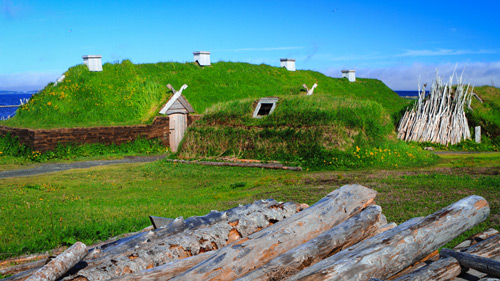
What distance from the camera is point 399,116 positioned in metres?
29.0

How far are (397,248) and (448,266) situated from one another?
67 centimetres

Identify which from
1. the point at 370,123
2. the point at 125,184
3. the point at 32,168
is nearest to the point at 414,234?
the point at 125,184

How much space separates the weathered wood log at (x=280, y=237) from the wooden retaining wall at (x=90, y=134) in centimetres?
2163

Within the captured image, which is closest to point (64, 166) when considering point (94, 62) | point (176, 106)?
point (176, 106)

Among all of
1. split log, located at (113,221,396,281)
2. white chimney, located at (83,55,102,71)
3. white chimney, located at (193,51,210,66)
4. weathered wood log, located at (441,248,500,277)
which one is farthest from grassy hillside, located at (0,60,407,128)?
split log, located at (113,221,396,281)

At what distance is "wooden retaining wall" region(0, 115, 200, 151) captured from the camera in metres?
24.6

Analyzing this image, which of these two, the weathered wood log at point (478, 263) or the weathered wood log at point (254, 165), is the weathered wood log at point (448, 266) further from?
the weathered wood log at point (254, 165)

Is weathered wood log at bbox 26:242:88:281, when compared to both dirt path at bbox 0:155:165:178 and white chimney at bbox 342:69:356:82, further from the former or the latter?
white chimney at bbox 342:69:356:82

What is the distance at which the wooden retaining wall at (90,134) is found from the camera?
2462 cm

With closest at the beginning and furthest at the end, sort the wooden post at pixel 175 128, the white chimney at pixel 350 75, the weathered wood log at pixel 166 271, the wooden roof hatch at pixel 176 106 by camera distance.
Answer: the weathered wood log at pixel 166 271, the wooden roof hatch at pixel 176 106, the wooden post at pixel 175 128, the white chimney at pixel 350 75

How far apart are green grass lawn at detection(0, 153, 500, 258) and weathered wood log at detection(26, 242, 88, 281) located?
3871mm

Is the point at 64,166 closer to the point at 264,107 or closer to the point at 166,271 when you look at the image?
the point at 264,107

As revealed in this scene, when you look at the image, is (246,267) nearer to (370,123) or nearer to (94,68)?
(370,123)

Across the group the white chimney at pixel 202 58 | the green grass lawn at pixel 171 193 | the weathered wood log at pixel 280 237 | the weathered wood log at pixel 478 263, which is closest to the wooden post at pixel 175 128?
the green grass lawn at pixel 171 193
